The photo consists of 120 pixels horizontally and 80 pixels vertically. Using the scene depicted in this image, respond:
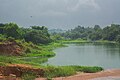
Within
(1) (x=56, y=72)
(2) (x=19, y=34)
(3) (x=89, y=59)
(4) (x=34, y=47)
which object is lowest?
(3) (x=89, y=59)

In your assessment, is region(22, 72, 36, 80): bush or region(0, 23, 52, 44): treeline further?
region(0, 23, 52, 44): treeline

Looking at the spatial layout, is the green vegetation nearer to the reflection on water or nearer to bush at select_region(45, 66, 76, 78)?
bush at select_region(45, 66, 76, 78)

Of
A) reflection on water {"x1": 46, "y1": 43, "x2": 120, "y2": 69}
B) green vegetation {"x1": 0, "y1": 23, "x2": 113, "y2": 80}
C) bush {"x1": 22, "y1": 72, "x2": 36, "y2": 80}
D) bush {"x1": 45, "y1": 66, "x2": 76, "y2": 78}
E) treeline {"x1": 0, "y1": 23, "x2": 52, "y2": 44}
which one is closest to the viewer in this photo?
bush {"x1": 22, "y1": 72, "x2": 36, "y2": 80}

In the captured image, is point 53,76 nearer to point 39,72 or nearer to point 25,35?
point 39,72

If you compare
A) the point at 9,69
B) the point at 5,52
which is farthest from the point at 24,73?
A: the point at 5,52

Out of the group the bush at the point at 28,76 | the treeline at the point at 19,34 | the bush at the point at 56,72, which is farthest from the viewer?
the treeline at the point at 19,34

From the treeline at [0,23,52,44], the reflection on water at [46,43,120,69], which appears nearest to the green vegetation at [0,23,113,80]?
the treeline at [0,23,52,44]

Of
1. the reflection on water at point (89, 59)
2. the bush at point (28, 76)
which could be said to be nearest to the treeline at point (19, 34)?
the reflection on water at point (89, 59)

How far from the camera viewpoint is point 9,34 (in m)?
88.8

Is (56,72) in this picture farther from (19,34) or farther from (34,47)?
(19,34)

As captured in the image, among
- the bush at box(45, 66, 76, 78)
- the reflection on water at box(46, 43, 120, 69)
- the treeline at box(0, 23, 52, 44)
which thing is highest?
the treeline at box(0, 23, 52, 44)

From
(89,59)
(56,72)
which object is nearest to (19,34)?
(89,59)

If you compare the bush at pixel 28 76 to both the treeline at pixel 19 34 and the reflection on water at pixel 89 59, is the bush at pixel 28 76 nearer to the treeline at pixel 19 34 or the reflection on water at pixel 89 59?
the reflection on water at pixel 89 59

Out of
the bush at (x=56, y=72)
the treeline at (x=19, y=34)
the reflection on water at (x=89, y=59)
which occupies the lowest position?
the reflection on water at (x=89, y=59)
